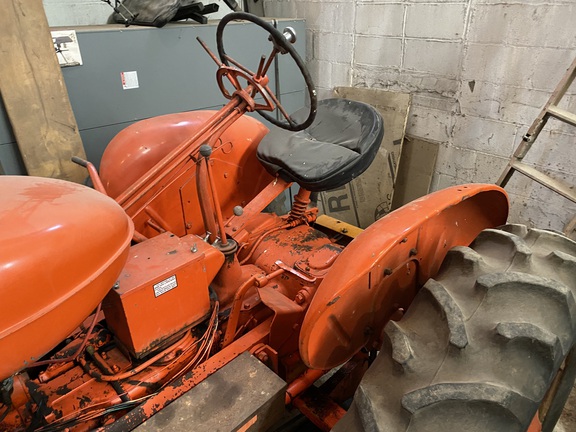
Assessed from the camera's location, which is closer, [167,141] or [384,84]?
[167,141]

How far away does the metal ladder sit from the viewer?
2.01m

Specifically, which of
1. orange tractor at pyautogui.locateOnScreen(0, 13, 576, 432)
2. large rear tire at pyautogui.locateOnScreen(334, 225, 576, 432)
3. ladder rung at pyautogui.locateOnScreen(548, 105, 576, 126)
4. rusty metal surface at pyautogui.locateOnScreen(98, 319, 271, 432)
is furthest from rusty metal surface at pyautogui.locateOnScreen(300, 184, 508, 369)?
ladder rung at pyautogui.locateOnScreen(548, 105, 576, 126)

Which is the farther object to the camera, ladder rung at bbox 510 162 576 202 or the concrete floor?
ladder rung at bbox 510 162 576 202

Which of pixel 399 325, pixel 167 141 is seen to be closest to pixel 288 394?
pixel 399 325

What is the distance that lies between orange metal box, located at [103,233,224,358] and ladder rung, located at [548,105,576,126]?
177 centimetres

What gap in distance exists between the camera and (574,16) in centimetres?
207

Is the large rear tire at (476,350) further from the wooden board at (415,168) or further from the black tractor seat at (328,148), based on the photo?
the wooden board at (415,168)

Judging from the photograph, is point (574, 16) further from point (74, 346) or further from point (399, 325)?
point (74, 346)

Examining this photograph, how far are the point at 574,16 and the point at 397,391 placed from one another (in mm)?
2137

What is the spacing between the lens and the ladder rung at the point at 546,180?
2094mm

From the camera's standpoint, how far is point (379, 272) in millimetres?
1088

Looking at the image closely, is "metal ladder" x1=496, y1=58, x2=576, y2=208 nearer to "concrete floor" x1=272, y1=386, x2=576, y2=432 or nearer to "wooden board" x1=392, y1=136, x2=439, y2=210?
"wooden board" x1=392, y1=136, x2=439, y2=210

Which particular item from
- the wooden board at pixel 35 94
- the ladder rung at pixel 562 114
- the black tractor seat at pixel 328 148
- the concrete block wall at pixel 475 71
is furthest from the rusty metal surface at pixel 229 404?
the concrete block wall at pixel 475 71

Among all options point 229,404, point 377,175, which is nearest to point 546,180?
point 377,175
